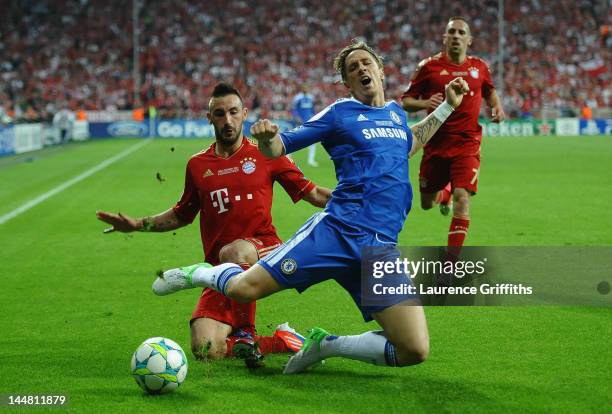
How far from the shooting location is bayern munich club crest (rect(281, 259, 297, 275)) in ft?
16.7

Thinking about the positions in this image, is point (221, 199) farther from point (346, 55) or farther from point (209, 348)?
point (346, 55)

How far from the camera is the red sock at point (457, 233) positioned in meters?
8.59

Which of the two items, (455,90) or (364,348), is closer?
(364,348)

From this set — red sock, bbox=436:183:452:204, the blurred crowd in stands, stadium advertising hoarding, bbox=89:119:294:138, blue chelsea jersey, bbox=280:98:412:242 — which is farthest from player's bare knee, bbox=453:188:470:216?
the blurred crowd in stands

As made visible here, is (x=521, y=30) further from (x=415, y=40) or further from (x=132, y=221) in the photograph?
(x=132, y=221)

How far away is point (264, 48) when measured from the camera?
51.1 metres

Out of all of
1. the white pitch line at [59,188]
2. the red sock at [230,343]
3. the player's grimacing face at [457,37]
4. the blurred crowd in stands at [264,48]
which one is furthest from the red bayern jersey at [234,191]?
the blurred crowd in stands at [264,48]

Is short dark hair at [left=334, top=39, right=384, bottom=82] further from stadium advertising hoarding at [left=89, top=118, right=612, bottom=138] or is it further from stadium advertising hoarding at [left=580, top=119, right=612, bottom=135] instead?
stadium advertising hoarding at [left=580, top=119, right=612, bottom=135]

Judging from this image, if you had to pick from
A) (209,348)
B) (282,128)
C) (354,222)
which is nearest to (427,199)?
(209,348)

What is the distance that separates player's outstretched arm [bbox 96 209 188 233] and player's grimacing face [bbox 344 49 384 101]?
1763mm

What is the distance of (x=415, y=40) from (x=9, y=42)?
2243 centimetres

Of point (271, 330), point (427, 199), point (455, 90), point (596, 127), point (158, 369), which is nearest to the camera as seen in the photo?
point (158, 369)

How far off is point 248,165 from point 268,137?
5.16 feet

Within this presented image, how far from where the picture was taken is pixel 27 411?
475 cm
